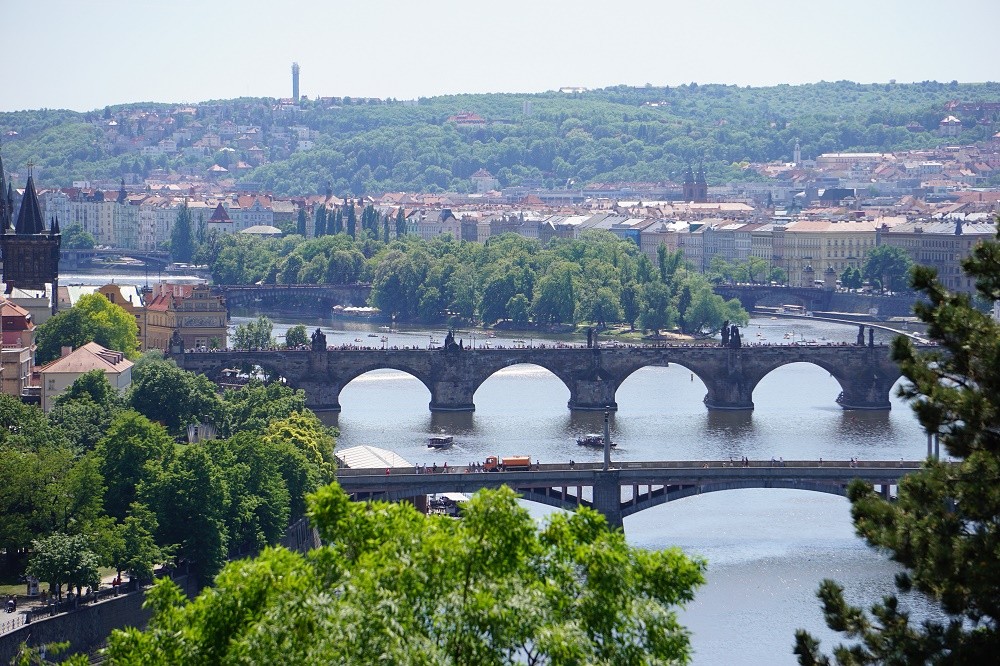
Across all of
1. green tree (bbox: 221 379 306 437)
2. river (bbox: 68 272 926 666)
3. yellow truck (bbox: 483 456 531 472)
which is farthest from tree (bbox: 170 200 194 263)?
yellow truck (bbox: 483 456 531 472)

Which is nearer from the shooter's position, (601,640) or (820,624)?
(601,640)

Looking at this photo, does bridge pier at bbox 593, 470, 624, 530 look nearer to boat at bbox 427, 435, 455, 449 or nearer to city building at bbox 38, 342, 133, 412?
boat at bbox 427, 435, 455, 449

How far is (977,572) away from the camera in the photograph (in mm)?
17641

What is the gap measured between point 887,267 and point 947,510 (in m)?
94.1

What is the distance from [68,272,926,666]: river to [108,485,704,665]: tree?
1714 centimetres

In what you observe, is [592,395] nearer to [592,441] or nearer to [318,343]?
[318,343]

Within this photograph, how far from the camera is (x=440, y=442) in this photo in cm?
5844

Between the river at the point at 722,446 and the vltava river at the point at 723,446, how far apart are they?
39mm

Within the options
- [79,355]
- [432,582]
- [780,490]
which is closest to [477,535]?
[432,582]

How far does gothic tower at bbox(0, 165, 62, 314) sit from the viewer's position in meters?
71.2

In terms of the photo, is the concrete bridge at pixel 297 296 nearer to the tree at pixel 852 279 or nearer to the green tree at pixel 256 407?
the tree at pixel 852 279

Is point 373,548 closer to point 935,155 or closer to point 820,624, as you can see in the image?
point 820,624

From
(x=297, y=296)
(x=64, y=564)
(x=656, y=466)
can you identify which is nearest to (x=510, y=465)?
(x=656, y=466)

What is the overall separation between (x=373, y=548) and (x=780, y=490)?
33995 millimetres
